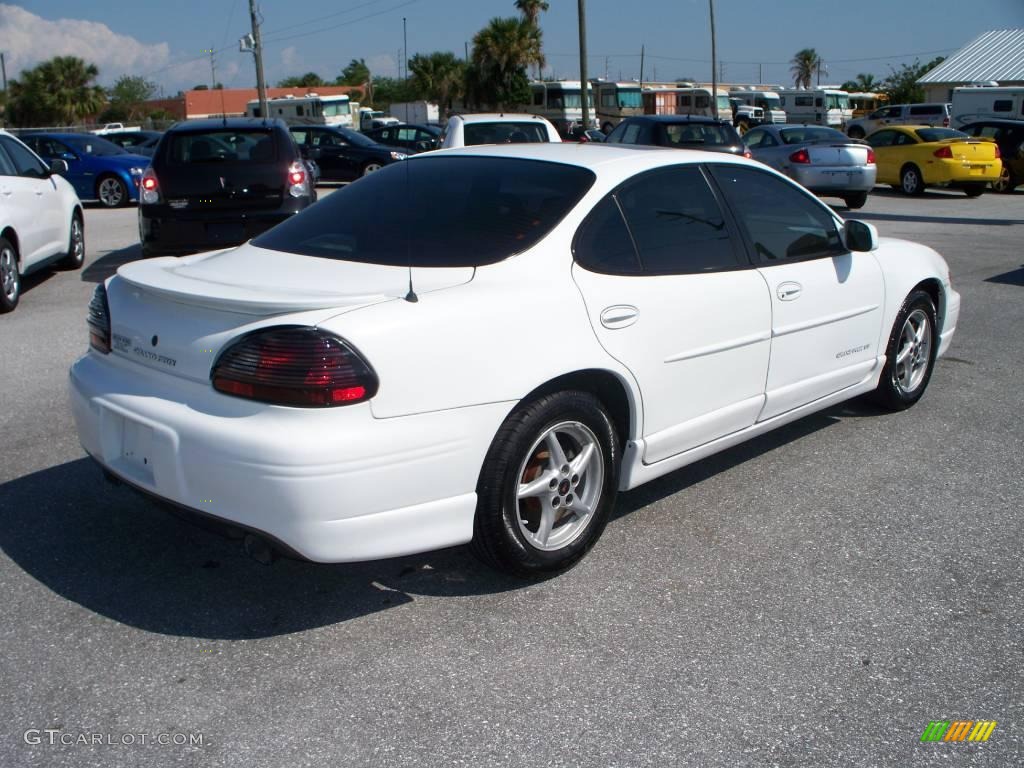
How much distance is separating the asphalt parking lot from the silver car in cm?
1409

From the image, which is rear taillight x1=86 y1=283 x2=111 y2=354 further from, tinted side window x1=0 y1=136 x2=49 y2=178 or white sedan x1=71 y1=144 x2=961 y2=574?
tinted side window x1=0 y1=136 x2=49 y2=178

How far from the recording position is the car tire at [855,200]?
60.5ft

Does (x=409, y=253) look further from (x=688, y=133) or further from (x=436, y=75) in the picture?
(x=436, y=75)

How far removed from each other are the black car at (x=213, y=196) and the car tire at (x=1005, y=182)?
17224mm

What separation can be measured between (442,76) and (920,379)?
68109 millimetres

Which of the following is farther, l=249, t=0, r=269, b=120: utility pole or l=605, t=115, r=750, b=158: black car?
l=249, t=0, r=269, b=120: utility pole

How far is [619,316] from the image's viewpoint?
12.4 ft

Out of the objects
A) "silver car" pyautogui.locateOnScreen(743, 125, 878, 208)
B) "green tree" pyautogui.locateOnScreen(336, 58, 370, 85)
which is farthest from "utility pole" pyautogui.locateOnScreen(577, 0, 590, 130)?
"green tree" pyautogui.locateOnScreen(336, 58, 370, 85)

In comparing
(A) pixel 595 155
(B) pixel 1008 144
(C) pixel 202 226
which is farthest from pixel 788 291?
(B) pixel 1008 144

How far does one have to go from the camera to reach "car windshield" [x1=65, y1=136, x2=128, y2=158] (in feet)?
Result: 62.7

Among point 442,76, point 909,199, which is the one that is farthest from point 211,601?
point 442,76

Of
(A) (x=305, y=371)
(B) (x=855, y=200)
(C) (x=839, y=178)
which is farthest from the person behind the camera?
(B) (x=855, y=200)

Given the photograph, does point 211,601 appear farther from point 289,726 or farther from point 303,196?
point 303,196

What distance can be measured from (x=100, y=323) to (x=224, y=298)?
0.83 meters
